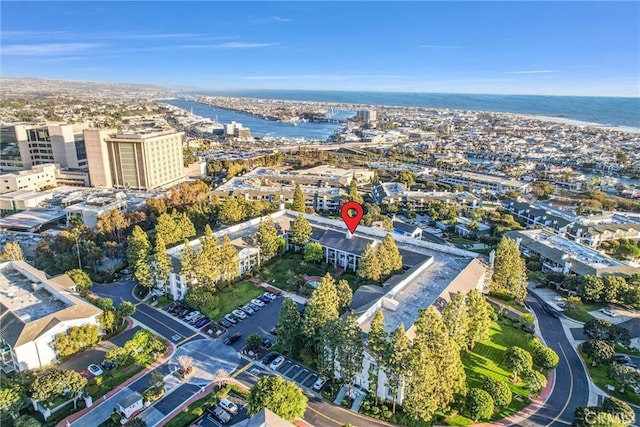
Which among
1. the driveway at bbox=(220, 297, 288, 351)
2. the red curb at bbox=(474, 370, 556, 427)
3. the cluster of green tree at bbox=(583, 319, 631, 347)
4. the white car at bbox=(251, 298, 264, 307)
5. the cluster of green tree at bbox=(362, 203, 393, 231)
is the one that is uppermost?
the cluster of green tree at bbox=(583, 319, 631, 347)

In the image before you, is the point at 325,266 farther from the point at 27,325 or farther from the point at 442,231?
the point at 27,325

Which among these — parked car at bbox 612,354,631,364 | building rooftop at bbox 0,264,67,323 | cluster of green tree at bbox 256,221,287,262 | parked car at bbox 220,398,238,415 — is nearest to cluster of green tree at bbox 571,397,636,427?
parked car at bbox 612,354,631,364

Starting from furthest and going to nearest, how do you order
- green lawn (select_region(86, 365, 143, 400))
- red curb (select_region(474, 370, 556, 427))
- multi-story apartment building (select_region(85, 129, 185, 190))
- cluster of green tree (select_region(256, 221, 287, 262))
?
multi-story apartment building (select_region(85, 129, 185, 190)), cluster of green tree (select_region(256, 221, 287, 262)), green lawn (select_region(86, 365, 143, 400)), red curb (select_region(474, 370, 556, 427))

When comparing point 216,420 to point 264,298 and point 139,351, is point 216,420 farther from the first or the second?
point 264,298

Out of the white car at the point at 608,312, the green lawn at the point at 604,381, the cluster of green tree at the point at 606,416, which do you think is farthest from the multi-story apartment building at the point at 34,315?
the white car at the point at 608,312

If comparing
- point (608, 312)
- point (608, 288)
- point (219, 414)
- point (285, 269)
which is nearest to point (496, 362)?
point (608, 312)

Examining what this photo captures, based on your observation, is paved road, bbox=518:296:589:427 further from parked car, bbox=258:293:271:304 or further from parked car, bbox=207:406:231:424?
parked car, bbox=258:293:271:304
